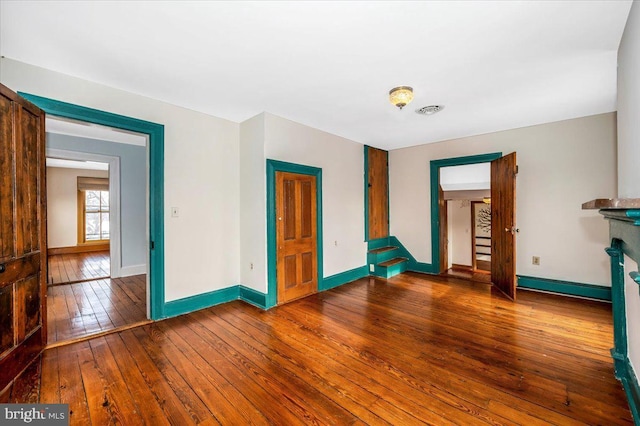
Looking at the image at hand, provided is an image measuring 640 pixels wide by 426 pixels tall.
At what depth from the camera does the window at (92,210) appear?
7.99 metres

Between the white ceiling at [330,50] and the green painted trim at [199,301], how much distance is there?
239 centimetres

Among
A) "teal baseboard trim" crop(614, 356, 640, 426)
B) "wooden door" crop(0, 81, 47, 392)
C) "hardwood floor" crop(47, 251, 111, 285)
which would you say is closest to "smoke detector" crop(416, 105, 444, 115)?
"teal baseboard trim" crop(614, 356, 640, 426)

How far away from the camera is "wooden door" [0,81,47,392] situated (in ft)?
6.39

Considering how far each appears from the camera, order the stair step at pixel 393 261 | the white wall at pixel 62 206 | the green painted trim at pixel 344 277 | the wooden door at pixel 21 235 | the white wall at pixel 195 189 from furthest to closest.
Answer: the white wall at pixel 62 206
the stair step at pixel 393 261
the green painted trim at pixel 344 277
the white wall at pixel 195 189
the wooden door at pixel 21 235

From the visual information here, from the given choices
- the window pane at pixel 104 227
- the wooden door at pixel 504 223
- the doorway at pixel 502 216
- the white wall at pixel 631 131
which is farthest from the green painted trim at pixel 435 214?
the window pane at pixel 104 227

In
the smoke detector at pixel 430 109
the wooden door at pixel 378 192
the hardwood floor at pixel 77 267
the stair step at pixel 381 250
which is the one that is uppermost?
the smoke detector at pixel 430 109

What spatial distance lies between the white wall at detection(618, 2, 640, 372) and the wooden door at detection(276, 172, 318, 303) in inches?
125

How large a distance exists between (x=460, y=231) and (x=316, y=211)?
15.2ft

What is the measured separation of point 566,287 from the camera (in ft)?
12.8

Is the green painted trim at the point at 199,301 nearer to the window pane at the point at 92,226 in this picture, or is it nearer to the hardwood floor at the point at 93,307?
the hardwood floor at the point at 93,307

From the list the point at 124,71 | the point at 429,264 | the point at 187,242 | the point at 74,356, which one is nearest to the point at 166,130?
the point at 124,71

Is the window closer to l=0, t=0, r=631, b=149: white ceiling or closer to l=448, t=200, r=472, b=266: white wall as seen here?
Result: l=0, t=0, r=631, b=149: white ceiling

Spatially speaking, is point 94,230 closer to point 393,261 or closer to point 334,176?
point 334,176

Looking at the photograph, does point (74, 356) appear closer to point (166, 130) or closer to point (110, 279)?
point (166, 130)
